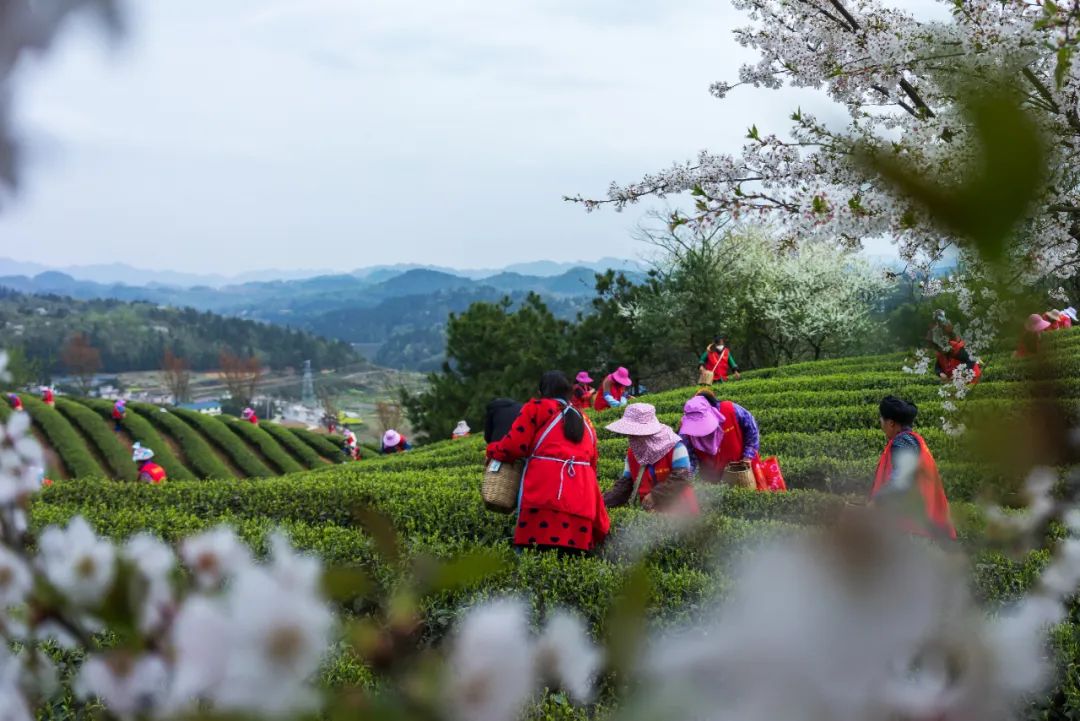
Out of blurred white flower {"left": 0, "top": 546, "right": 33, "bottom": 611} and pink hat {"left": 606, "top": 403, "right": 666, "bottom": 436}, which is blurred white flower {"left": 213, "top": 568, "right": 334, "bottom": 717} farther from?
pink hat {"left": 606, "top": 403, "right": 666, "bottom": 436}

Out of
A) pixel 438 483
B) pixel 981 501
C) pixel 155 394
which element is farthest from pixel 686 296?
pixel 155 394

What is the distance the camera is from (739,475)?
5727 mm

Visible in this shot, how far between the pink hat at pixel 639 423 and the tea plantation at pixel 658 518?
54 cm

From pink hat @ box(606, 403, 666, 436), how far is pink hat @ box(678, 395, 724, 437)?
0.91 m

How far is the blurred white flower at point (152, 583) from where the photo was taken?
1.26 ft

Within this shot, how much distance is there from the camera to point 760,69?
2828mm

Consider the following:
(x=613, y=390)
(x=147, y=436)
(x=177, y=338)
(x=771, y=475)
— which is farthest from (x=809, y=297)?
(x=177, y=338)

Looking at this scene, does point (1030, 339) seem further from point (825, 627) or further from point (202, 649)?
point (202, 649)

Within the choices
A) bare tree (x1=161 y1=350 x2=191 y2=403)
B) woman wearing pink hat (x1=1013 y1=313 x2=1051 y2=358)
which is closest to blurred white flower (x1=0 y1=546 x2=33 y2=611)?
woman wearing pink hat (x1=1013 y1=313 x2=1051 y2=358)

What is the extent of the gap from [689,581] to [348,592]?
351 cm

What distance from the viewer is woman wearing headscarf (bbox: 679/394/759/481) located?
544 cm

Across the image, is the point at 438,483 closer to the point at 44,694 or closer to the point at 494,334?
the point at 44,694

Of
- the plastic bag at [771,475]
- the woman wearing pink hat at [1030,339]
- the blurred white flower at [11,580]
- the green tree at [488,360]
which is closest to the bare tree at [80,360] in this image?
the green tree at [488,360]

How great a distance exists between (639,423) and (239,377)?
2976 inches
